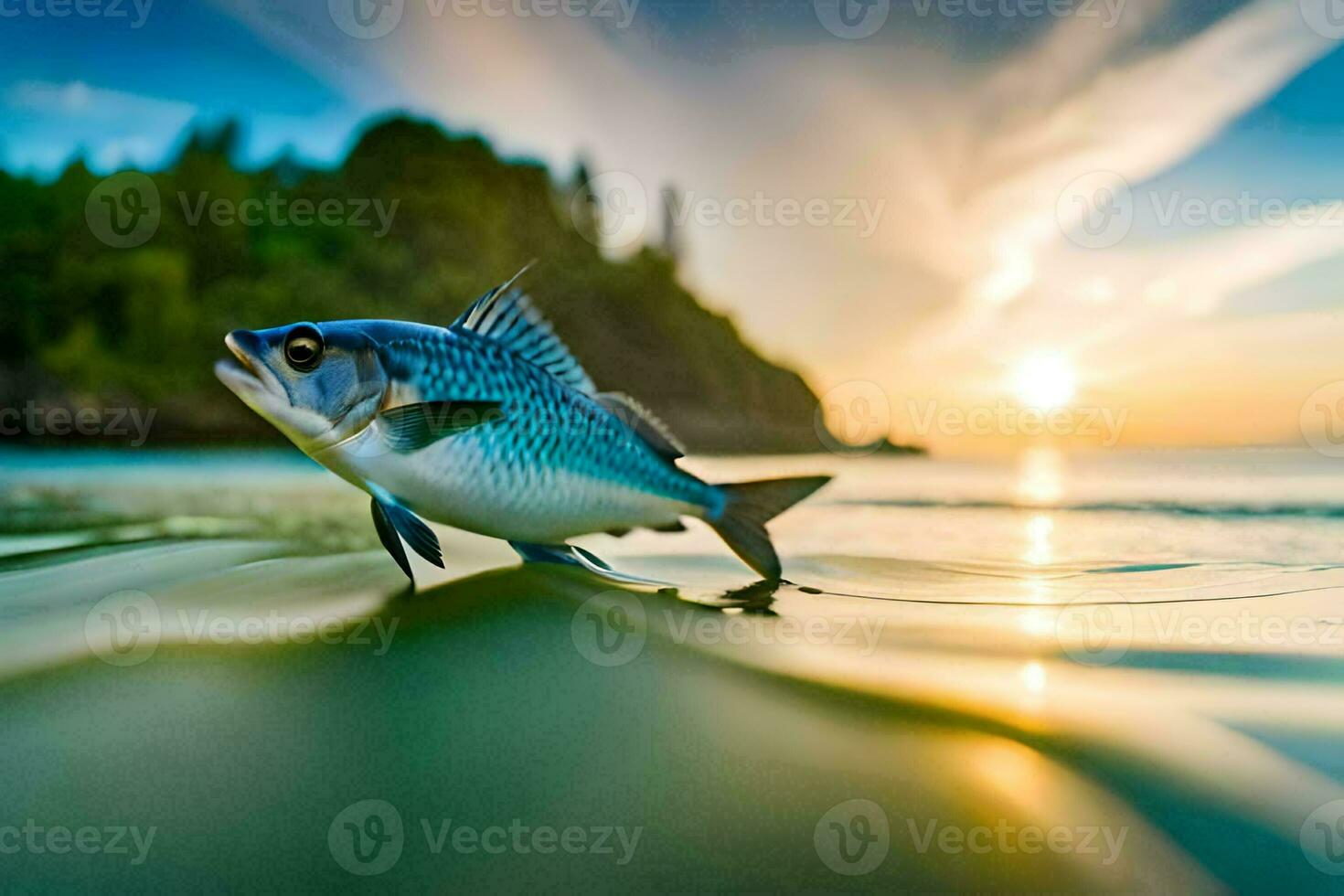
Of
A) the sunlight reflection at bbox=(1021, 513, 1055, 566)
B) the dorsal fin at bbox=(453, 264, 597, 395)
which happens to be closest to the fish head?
the dorsal fin at bbox=(453, 264, 597, 395)

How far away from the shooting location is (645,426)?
2020 mm

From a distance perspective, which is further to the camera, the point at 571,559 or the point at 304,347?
the point at 571,559

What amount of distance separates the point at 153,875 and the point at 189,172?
66.5ft

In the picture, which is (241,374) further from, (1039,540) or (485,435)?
(1039,540)

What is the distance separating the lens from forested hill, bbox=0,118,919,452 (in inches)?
538

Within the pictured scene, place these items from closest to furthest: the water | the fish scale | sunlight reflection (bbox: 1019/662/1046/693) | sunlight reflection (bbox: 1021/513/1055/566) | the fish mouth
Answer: the water → sunlight reflection (bbox: 1019/662/1046/693) → the fish mouth → the fish scale → sunlight reflection (bbox: 1021/513/1055/566)

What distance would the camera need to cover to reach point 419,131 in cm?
2747

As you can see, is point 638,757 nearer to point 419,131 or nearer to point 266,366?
point 266,366

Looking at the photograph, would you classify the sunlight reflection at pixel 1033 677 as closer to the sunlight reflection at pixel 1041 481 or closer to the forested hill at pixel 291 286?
the sunlight reflection at pixel 1041 481

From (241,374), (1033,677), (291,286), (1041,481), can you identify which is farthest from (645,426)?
(291,286)

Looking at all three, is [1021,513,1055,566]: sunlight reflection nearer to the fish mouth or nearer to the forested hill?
the fish mouth

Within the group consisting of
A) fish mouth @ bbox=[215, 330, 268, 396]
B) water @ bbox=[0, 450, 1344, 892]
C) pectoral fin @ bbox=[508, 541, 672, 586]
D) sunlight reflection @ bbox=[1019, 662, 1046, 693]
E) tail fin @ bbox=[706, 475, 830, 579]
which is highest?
fish mouth @ bbox=[215, 330, 268, 396]

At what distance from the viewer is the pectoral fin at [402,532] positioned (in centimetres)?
160

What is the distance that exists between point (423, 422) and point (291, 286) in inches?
630
